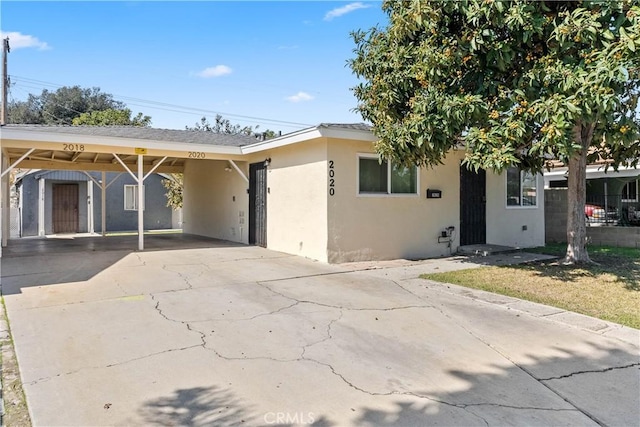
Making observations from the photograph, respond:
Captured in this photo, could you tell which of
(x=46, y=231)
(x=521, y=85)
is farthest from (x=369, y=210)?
(x=46, y=231)

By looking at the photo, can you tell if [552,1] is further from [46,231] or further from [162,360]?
[46,231]

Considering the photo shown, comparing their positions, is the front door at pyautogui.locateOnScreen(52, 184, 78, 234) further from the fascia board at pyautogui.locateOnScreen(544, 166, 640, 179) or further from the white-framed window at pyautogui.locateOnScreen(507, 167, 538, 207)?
the fascia board at pyautogui.locateOnScreen(544, 166, 640, 179)

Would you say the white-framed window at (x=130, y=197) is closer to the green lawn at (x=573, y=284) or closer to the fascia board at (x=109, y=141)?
the fascia board at (x=109, y=141)

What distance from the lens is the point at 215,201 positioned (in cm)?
1462

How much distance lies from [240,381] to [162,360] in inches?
34.0

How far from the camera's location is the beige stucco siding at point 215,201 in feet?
42.2

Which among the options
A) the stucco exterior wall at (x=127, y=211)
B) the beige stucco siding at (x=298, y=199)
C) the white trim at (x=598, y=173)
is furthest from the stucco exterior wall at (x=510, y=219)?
the stucco exterior wall at (x=127, y=211)

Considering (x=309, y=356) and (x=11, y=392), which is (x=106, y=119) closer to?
(x=11, y=392)

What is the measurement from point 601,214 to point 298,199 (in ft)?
36.8

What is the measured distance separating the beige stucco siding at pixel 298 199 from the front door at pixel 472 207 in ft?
13.7

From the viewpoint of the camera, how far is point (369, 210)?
942cm

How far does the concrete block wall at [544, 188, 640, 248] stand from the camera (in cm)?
1223

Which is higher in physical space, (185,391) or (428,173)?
(428,173)

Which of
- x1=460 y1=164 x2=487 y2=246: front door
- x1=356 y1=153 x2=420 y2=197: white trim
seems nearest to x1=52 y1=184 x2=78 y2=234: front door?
x1=356 y1=153 x2=420 y2=197: white trim
